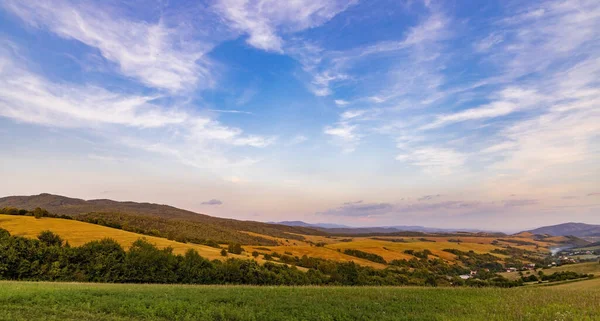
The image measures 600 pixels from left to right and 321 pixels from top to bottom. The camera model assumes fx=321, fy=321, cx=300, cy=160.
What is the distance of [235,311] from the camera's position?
1354 centimetres

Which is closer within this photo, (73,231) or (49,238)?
(49,238)

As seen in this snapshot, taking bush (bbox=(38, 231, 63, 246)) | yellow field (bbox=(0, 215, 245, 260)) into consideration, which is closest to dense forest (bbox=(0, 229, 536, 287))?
bush (bbox=(38, 231, 63, 246))

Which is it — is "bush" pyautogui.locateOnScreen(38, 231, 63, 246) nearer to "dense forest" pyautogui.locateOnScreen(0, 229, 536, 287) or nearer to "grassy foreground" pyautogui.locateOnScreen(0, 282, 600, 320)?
"dense forest" pyautogui.locateOnScreen(0, 229, 536, 287)

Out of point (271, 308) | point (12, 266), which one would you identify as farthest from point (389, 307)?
point (12, 266)

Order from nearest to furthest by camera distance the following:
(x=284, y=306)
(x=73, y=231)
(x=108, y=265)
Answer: (x=284, y=306) < (x=108, y=265) < (x=73, y=231)

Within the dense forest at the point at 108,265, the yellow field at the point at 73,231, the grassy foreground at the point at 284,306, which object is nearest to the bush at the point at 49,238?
the dense forest at the point at 108,265

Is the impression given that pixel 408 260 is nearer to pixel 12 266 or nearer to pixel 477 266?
pixel 477 266

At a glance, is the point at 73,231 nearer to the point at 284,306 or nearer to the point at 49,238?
the point at 49,238

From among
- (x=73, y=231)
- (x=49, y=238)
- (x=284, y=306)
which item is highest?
(x=284, y=306)

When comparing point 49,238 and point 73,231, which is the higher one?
point 49,238

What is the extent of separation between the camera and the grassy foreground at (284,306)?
492 inches

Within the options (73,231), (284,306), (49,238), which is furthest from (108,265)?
(73,231)

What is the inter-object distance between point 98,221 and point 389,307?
298 ft

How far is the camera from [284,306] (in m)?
14.8
